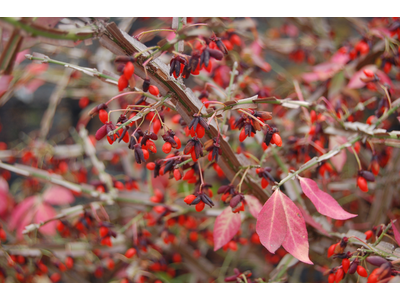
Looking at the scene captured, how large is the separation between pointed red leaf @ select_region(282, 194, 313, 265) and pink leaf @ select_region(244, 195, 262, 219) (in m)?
0.16

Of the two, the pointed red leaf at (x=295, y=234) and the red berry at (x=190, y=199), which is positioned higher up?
the red berry at (x=190, y=199)

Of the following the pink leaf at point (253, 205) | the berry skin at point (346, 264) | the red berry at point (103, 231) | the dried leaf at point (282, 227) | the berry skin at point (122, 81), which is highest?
the berry skin at point (122, 81)

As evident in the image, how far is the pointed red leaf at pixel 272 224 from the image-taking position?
667mm

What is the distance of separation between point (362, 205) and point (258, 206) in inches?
38.5

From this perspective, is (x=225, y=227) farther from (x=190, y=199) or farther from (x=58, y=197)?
(x=58, y=197)

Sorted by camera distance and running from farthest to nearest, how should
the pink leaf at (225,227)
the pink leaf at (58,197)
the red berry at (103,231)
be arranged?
1. the pink leaf at (58,197)
2. the red berry at (103,231)
3. the pink leaf at (225,227)

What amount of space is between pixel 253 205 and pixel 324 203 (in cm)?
22

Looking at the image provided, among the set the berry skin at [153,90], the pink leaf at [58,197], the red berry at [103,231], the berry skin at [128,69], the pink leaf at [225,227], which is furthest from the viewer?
the pink leaf at [58,197]

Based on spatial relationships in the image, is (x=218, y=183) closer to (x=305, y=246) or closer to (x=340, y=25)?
(x=305, y=246)

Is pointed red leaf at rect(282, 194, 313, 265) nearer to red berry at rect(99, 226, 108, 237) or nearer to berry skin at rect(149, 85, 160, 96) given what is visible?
berry skin at rect(149, 85, 160, 96)

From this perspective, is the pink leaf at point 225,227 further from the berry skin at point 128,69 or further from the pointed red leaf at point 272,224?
the berry skin at point 128,69

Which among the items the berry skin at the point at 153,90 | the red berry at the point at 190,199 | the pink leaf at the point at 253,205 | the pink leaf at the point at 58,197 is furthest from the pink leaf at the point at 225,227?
the pink leaf at the point at 58,197

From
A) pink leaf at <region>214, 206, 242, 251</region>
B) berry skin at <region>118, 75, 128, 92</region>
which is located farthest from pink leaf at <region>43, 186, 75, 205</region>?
berry skin at <region>118, 75, 128, 92</region>

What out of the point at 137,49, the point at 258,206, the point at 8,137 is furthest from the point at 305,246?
the point at 8,137
